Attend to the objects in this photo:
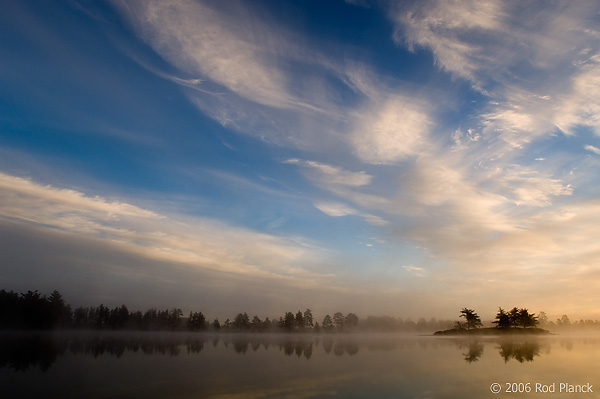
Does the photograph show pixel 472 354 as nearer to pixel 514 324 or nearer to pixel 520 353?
pixel 520 353

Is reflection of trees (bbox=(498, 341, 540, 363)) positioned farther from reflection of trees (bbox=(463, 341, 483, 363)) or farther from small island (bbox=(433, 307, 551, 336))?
small island (bbox=(433, 307, 551, 336))

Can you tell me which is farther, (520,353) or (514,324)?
(514,324)

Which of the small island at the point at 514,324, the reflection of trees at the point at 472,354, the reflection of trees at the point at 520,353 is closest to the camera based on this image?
the reflection of trees at the point at 472,354

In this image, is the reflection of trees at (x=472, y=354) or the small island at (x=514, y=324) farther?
the small island at (x=514, y=324)

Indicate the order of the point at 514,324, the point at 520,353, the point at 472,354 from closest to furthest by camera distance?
the point at 472,354, the point at 520,353, the point at 514,324

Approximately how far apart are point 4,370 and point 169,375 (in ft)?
54.4

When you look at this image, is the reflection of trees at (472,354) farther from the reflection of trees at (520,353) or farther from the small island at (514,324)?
the small island at (514,324)

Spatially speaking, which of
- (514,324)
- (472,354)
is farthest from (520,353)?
(514,324)

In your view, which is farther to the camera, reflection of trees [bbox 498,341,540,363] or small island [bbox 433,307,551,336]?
small island [bbox 433,307,551,336]

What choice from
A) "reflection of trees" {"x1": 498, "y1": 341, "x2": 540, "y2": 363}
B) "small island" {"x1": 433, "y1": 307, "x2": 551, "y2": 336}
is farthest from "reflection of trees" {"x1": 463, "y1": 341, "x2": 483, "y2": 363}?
"small island" {"x1": 433, "y1": 307, "x2": 551, "y2": 336}

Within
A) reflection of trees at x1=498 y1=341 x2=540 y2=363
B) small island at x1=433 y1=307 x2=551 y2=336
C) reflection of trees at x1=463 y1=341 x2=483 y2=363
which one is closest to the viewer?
reflection of trees at x1=463 y1=341 x2=483 y2=363

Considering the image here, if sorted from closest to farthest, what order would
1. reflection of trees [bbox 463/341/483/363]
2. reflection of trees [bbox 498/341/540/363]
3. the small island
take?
reflection of trees [bbox 463/341/483/363]
reflection of trees [bbox 498/341/540/363]
the small island

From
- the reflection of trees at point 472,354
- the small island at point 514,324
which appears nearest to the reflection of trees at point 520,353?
the reflection of trees at point 472,354

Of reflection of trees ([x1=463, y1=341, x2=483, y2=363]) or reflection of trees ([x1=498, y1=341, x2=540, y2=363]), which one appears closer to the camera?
reflection of trees ([x1=463, y1=341, x2=483, y2=363])
